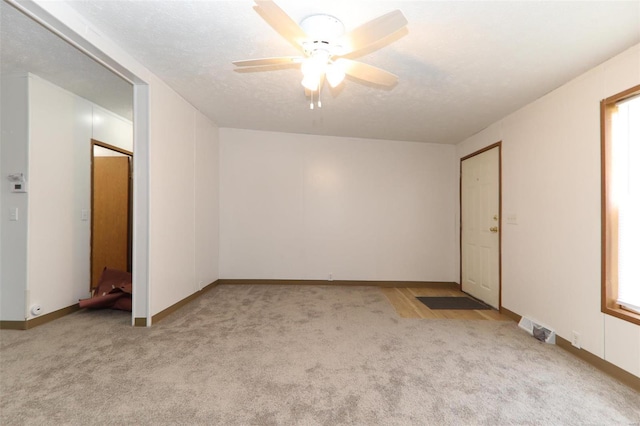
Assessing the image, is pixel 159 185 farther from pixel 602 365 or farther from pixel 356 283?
pixel 602 365

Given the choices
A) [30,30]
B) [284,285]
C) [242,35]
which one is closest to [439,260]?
[284,285]

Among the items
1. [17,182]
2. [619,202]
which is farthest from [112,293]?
[619,202]

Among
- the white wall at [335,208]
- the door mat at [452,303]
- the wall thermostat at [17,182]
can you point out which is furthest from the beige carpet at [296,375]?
the white wall at [335,208]

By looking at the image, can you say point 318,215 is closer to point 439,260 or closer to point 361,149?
point 361,149

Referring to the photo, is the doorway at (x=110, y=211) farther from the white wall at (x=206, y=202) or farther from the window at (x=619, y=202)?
the window at (x=619, y=202)

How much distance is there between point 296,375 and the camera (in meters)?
2.08

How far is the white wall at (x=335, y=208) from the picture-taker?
15.8 ft

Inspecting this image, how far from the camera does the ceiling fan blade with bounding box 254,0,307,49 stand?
1437mm

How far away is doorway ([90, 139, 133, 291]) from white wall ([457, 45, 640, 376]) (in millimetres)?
5324

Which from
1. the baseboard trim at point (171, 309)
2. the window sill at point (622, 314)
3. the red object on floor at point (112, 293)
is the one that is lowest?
the baseboard trim at point (171, 309)

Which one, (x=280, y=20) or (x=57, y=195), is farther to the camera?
(x=57, y=195)

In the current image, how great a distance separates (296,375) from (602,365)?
2414 mm

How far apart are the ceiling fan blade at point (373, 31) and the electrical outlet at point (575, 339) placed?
292cm

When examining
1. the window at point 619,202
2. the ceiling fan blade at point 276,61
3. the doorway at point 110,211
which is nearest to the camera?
the ceiling fan blade at point 276,61
